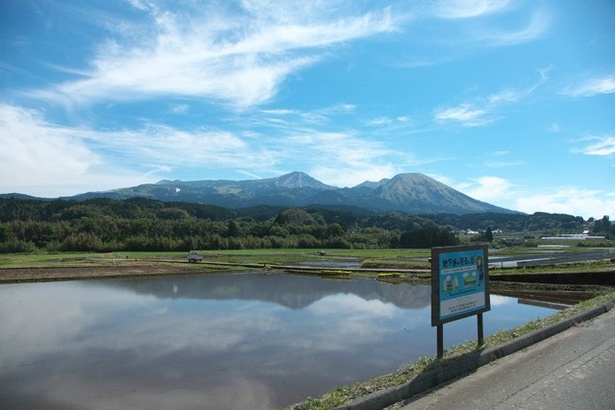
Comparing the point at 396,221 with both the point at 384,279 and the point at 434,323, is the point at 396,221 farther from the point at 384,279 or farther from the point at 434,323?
the point at 434,323

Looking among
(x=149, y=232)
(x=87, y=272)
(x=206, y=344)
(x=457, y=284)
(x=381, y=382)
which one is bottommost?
(x=87, y=272)

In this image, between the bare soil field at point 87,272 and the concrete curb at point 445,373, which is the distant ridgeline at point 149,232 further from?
the concrete curb at point 445,373

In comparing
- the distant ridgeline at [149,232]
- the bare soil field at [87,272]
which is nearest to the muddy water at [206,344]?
the bare soil field at [87,272]

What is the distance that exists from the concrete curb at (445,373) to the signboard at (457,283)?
78 centimetres

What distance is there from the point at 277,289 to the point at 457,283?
21.4 m

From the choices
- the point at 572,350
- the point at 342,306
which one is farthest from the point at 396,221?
the point at 572,350

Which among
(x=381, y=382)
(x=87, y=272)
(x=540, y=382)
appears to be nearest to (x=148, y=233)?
(x=87, y=272)

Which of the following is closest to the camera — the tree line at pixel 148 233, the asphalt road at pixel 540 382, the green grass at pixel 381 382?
the asphalt road at pixel 540 382

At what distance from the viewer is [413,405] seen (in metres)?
6.27

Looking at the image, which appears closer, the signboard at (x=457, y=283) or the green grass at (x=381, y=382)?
the green grass at (x=381, y=382)

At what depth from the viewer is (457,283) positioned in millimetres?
8609

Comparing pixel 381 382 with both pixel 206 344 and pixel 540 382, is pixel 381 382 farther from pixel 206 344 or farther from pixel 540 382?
pixel 206 344

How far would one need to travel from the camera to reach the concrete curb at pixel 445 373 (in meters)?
6.22

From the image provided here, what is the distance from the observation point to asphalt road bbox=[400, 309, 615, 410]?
6.10 metres
